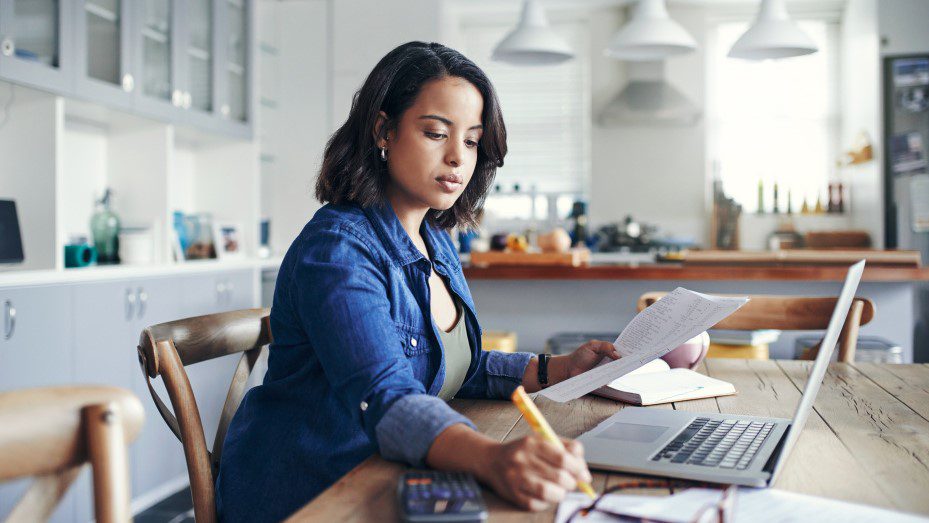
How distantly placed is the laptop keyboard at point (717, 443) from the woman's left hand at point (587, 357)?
0.79 ft

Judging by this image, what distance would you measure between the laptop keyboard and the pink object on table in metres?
0.42

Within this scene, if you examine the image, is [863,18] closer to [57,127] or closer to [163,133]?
[163,133]

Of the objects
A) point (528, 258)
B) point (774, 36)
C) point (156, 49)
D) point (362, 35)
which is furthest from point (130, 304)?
point (774, 36)

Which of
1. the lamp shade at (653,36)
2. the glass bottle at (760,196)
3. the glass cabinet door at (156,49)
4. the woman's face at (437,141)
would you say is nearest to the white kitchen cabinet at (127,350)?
the glass cabinet door at (156,49)

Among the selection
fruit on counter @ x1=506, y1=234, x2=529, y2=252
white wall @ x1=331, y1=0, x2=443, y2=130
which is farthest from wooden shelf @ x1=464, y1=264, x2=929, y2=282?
white wall @ x1=331, y1=0, x2=443, y2=130

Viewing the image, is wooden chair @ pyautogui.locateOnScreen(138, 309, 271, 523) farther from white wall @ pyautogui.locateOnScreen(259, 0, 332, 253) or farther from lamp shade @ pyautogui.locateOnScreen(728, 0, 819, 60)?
white wall @ pyautogui.locateOnScreen(259, 0, 332, 253)

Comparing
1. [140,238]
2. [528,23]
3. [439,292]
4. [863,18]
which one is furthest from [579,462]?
[863,18]

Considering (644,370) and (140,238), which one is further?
(140,238)

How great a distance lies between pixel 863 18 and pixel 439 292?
4938 millimetres

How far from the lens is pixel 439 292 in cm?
135

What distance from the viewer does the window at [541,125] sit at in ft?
19.7

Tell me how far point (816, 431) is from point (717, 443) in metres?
0.20

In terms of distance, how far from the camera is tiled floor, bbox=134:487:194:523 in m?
2.77

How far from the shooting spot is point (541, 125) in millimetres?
6039
